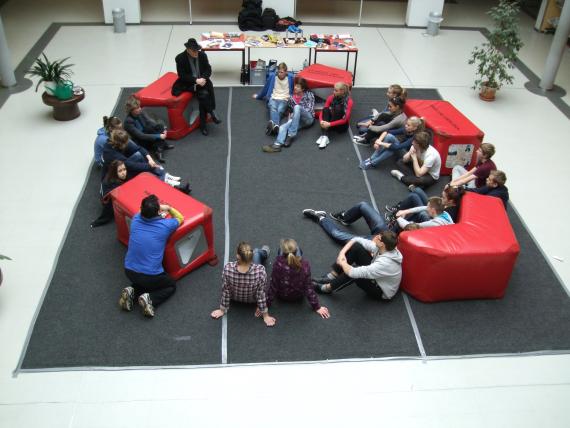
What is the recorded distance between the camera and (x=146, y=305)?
5082mm

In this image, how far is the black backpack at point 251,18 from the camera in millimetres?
11195

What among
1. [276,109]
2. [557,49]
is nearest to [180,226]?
[276,109]

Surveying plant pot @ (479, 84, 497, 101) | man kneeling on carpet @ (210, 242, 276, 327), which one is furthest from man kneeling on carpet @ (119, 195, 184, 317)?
plant pot @ (479, 84, 497, 101)

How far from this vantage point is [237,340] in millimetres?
4957

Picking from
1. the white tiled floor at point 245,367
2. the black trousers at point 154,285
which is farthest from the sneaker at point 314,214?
the white tiled floor at point 245,367

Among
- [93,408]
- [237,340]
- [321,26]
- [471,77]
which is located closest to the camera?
[93,408]

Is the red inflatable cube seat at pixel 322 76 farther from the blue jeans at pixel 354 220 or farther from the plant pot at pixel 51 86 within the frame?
the plant pot at pixel 51 86

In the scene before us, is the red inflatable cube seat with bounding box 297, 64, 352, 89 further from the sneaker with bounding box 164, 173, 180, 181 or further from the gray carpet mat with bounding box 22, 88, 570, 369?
the sneaker with bounding box 164, 173, 180, 181

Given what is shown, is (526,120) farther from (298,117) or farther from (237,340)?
(237,340)

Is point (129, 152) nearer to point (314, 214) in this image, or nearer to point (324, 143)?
point (314, 214)

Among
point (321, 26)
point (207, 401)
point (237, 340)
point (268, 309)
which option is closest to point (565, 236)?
point (268, 309)

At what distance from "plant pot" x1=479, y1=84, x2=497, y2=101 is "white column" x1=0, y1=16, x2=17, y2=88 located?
25.2 feet

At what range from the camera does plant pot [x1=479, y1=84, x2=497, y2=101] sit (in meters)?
9.07

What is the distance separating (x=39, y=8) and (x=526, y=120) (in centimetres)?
1024
